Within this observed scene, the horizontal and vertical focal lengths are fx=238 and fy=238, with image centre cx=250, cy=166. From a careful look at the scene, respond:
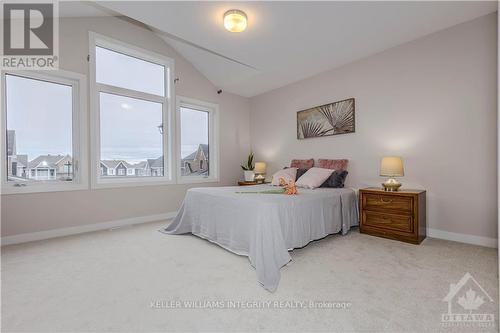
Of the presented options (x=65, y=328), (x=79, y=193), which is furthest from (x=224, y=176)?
(x=65, y=328)

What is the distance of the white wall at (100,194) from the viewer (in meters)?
3.09

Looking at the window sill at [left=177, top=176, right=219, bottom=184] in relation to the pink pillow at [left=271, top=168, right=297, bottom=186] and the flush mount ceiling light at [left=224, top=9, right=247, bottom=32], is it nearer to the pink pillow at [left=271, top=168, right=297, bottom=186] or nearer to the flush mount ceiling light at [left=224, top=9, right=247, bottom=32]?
the pink pillow at [left=271, top=168, right=297, bottom=186]

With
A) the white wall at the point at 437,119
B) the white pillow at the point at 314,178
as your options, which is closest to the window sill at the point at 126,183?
the white pillow at the point at 314,178

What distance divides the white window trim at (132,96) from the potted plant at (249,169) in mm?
1637

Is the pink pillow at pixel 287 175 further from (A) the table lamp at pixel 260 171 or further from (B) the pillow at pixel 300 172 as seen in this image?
(A) the table lamp at pixel 260 171

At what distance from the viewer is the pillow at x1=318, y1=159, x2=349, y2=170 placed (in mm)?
3934

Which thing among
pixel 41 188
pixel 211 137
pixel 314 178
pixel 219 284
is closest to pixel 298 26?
pixel 314 178

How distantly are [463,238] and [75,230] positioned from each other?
5.14 meters

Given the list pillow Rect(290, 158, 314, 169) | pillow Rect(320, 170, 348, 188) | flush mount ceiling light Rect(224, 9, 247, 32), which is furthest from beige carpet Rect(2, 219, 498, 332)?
flush mount ceiling light Rect(224, 9, 247, 32)

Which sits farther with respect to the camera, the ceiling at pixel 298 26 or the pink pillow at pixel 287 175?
the pink pillow at pixel 287 175

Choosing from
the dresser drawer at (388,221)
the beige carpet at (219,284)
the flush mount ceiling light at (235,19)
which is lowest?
the beige carpet at (219,284)

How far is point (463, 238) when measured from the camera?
291 cm

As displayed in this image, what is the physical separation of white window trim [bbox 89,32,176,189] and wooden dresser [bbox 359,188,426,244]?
3.31 meters

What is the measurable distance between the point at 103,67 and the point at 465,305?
5.04 meters
